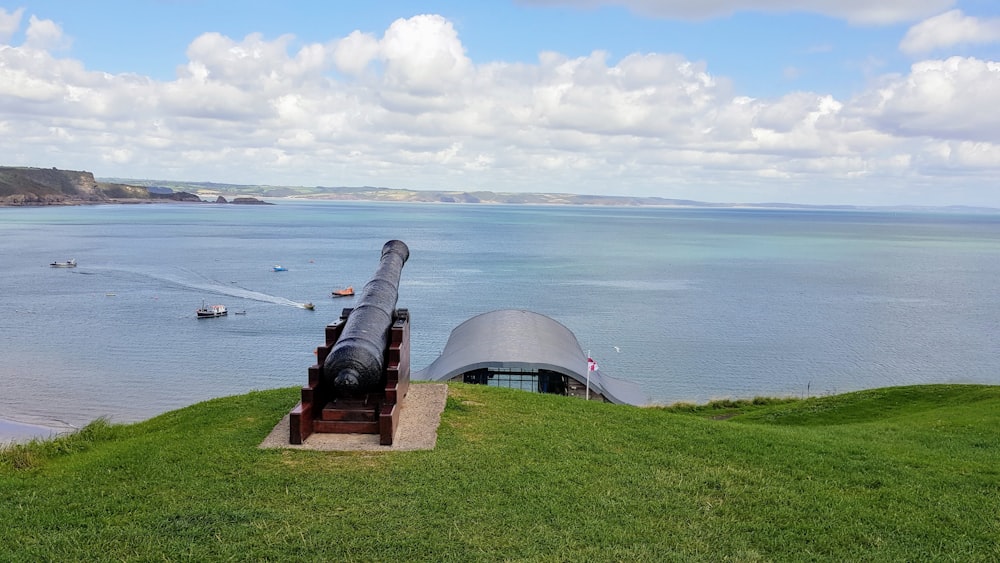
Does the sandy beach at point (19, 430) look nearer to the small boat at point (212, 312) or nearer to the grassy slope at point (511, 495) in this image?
the grassy slope at point (511, 495)

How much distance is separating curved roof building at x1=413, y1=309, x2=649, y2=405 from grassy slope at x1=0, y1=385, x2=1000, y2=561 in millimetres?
10265

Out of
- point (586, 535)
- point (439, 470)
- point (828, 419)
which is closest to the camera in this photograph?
point (586, 535)

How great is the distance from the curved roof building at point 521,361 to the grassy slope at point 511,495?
33.7ft

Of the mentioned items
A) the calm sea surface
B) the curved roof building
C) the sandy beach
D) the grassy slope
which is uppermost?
the grassy slope

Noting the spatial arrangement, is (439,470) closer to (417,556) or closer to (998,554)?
(417,556)

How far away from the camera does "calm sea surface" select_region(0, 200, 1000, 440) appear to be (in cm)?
3197

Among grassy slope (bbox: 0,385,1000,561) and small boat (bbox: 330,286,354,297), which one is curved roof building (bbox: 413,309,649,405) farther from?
small boat (bbox: 330,286,354,297)

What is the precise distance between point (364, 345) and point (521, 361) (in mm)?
12195

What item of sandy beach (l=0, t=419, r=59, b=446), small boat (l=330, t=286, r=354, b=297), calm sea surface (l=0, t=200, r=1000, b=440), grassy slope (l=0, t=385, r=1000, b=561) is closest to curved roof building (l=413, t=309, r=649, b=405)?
calm sea surface (l=0, t=200, r=1000, b=440)

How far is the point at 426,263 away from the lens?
261 feet

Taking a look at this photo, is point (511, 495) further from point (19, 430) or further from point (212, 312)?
point (212, 312)

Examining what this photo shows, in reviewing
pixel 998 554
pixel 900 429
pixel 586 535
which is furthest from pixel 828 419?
pixel 586 535

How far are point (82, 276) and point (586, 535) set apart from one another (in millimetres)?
63752

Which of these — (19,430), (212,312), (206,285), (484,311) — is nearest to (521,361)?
(19,430)
